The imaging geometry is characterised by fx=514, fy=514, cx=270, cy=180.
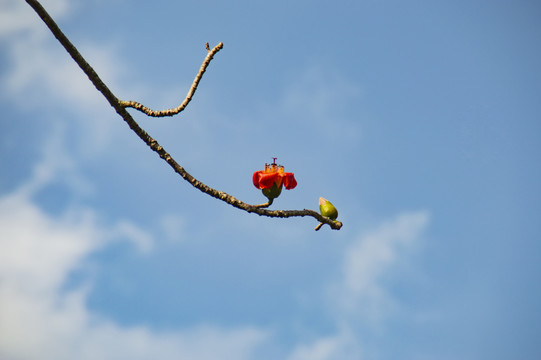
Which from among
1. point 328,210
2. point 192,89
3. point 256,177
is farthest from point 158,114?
point 328,210

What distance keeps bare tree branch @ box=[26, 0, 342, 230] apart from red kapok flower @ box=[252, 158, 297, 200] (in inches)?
4.2

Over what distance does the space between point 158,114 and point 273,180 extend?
3.04 feet

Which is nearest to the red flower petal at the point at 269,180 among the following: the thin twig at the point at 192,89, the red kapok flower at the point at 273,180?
the red kapok flower at the point at 273,180

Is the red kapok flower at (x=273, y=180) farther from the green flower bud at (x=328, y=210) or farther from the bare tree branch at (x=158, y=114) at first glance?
the green flower bud at (x=328, y=210)

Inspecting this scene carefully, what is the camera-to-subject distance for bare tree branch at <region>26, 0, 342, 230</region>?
2525mm

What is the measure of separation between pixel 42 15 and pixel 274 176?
1.78 m

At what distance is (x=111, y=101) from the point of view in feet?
8.94

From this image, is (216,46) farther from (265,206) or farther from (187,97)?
(265,206)

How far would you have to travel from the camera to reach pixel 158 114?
3.18m

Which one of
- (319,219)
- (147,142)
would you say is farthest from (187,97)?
(319,219)

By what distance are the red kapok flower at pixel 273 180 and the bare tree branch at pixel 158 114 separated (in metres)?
0.11

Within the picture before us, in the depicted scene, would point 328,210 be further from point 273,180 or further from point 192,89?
point 192,89

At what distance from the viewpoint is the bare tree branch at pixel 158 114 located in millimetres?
2525

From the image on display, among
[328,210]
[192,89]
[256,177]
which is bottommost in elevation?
[328,210]
